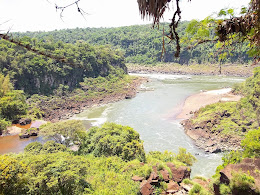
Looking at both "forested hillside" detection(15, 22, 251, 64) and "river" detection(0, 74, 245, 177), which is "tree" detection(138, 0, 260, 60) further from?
"forested hillside" detection(15, 22, 251, 64)

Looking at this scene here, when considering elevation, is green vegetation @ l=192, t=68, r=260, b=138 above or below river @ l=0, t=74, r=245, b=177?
above

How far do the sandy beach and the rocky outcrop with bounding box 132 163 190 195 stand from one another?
19.5 m

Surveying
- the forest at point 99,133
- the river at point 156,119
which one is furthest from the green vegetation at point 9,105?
the river at point 156,119

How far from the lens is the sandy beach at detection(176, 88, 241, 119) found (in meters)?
32.0

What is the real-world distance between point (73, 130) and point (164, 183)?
1133 cm

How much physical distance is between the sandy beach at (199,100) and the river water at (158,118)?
1.08m

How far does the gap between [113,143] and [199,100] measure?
1057 inches

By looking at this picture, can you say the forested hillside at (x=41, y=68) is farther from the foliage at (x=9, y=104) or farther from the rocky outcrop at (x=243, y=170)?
the rocky outcrop at (x=243, y=170)

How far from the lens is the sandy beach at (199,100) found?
31994 millimetres

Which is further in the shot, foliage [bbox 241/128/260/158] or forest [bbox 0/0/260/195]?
foliage [bbox 241/128/260/158]

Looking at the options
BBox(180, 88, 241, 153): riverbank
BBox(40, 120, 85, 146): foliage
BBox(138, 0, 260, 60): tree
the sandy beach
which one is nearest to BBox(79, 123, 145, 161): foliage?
BBox(40, 120, 85, 146): foliage

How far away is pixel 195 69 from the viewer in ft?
250

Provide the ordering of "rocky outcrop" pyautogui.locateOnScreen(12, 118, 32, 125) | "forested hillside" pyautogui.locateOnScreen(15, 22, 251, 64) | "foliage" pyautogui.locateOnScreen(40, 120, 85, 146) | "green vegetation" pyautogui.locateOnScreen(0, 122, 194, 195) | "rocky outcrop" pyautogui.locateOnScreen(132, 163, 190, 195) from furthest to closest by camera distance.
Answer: "forested hillside" pyautogui.locateOnScreen(15, 22, 251, 64), "rocky outcrop" pyautogui.locateOnScreen(12, 118, 32, 125), "foliage" pyautogui.locateOnScreen(40, 120, 85, 146), "rocky outcrop" pyautogui.locateOnScreen(132, 163, 190, 195), "green vegetation" pyautogui.locateOnScreen(0, 122, 194, 195)

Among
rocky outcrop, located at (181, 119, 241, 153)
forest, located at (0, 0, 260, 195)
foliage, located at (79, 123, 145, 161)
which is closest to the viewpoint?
forest, located at (0, 0, 260, 195)
